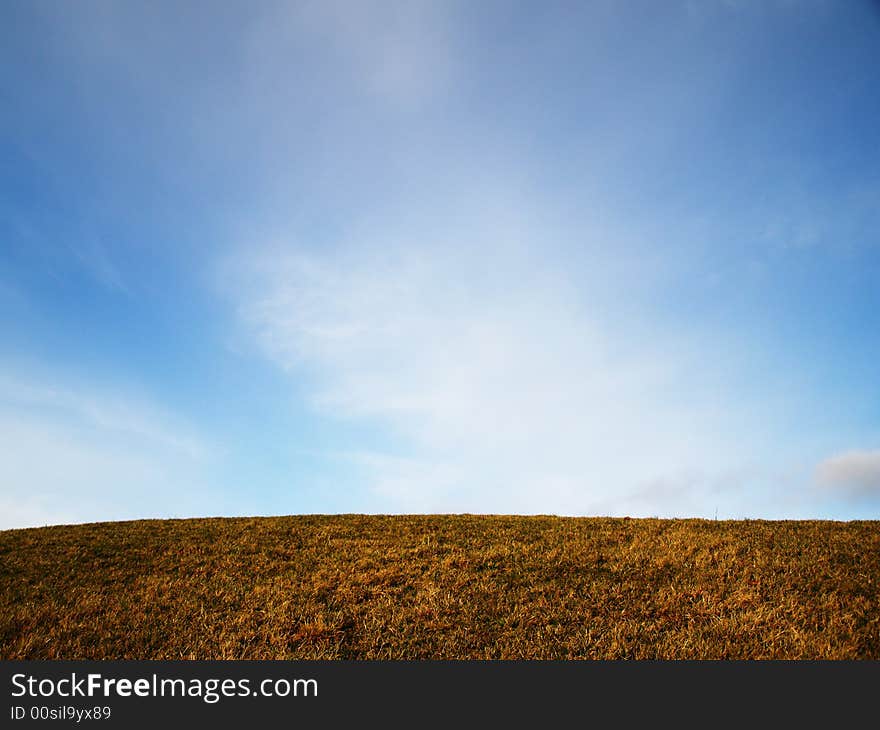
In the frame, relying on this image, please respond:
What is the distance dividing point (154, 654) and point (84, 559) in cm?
1058

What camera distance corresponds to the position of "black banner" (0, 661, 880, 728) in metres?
7.18

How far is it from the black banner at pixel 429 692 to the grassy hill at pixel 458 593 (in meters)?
1.12

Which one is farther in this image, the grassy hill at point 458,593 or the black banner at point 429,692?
the grassy hill at point 458,593

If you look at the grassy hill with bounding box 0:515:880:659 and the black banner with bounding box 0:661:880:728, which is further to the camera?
the grassy hill with bounding box 0:515:880:659

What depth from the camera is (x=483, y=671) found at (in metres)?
8.46

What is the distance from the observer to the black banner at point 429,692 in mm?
7176

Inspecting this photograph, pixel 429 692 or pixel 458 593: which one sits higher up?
pixel 458 593

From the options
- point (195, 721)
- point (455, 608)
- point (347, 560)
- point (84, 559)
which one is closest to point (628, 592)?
point (455, 608)

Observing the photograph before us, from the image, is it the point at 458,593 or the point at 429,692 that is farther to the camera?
the point at 458,593

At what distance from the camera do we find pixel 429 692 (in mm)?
7664

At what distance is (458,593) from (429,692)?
17.7 feet

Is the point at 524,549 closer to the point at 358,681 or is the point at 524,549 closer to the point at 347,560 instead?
the point at 347,560

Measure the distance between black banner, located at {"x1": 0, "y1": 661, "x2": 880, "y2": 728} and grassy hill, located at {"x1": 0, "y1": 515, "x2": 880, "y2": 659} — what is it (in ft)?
3.66

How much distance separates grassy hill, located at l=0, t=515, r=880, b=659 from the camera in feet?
33.0
